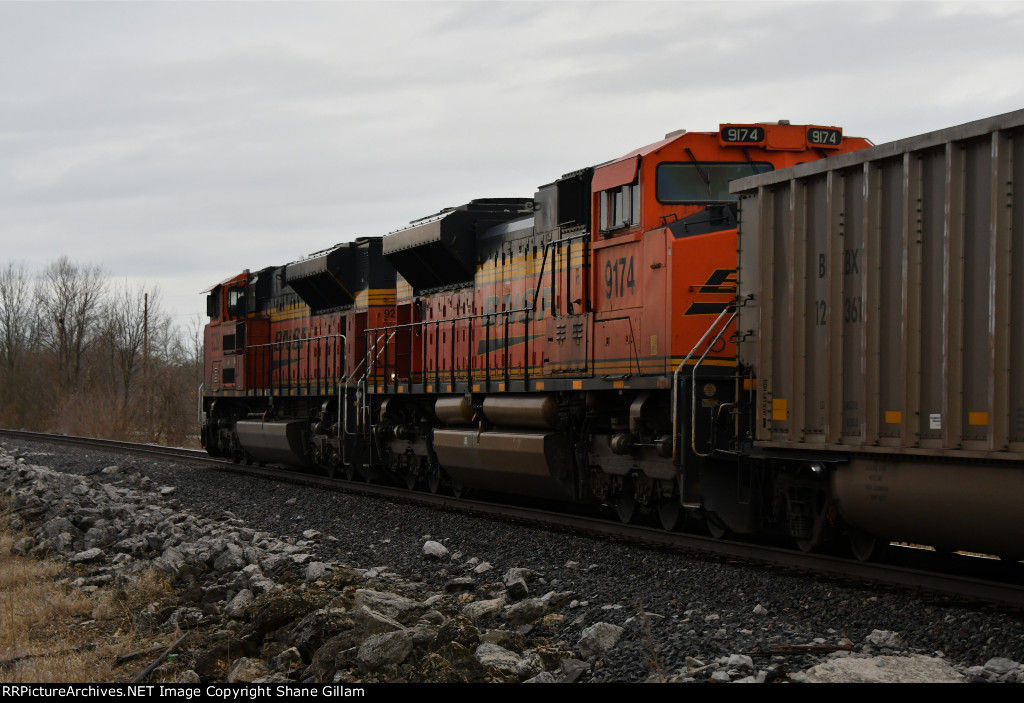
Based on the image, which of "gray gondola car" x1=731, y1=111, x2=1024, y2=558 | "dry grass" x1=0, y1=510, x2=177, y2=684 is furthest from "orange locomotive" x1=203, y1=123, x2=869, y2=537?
"dry grass" x1=0, y1=510, x2=177, y2=684

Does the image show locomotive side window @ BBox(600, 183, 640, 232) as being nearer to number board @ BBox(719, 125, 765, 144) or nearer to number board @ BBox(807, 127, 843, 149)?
number board @ BBox(719, 125, 765, 144)

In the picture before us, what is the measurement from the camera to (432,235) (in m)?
15.4

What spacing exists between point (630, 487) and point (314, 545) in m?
3.50

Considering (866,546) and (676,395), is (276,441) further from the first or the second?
(866,546)

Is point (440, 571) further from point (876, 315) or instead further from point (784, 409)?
point (876, 315)

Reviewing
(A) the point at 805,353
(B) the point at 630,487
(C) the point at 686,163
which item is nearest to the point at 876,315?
(A) the point at 805,353

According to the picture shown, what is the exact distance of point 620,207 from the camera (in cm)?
1123

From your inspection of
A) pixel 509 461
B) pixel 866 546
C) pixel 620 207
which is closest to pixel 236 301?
pixel 509 461

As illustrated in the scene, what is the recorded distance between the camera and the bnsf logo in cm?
1041

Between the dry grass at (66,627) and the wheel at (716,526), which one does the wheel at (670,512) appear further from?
the dry grass at (66,627)

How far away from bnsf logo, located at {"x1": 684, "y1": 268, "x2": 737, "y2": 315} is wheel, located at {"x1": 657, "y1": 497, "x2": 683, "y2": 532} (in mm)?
2023

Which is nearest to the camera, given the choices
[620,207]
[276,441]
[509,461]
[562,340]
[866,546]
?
[866,546]

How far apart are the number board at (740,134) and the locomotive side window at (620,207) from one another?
1047mm

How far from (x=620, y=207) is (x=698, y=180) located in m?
0.88
